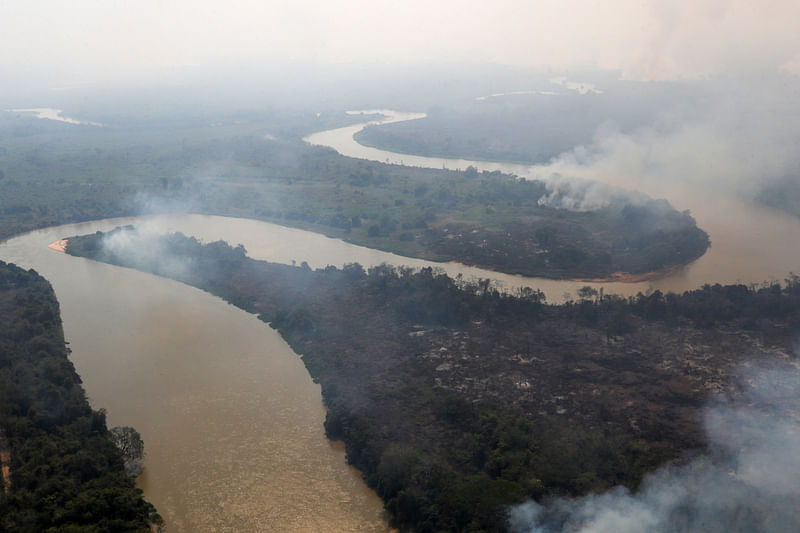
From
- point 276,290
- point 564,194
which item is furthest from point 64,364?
point 564,194

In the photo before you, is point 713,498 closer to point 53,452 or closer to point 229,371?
point 229,371

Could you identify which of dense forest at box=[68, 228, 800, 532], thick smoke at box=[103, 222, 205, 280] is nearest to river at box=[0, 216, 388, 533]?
dense forest at box=[68, 228, 800, 532]

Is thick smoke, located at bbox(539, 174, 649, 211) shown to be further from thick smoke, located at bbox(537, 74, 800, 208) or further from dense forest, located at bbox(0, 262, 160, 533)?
dense forest, located at bbox(0, 262, 160, 533)

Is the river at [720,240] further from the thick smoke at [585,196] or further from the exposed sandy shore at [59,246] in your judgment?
the exposed sandy shore at [59,246]

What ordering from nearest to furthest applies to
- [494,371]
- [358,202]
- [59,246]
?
[494,371] → [59,246] → [358,202]

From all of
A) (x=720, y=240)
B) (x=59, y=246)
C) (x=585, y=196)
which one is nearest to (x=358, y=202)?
(x=585, y=196)

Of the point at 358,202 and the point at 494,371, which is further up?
the point at 358,202

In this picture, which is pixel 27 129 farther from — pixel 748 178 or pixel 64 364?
pixel 748 178

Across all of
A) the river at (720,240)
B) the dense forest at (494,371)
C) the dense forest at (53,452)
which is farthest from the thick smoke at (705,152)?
the dense forest at (53,452)
